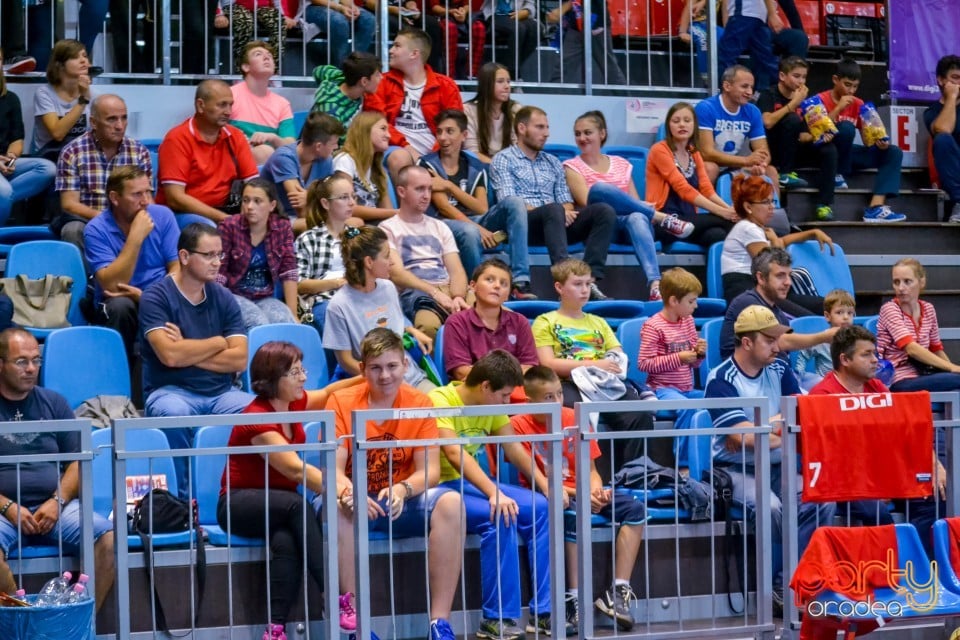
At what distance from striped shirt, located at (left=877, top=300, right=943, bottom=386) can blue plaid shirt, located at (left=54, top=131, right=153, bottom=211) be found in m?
4.08

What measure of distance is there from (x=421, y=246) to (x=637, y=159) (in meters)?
2.42

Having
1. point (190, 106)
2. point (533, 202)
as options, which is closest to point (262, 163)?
point (190, 106)

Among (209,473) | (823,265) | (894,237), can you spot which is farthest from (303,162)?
(894,237)

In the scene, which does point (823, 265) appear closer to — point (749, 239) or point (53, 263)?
point (749, 239)

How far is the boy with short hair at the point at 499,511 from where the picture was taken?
5688mm

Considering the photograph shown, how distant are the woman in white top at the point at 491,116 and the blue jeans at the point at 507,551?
13.2 ft

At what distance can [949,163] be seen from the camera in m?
10.6

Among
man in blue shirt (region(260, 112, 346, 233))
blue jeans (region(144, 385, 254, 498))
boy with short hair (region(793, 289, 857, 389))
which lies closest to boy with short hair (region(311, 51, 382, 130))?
man in blue shirt (region(260, 112, 346, 233))

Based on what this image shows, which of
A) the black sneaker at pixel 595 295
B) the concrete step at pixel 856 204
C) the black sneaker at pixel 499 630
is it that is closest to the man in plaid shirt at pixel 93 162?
the black sneaker at pixel 595 295

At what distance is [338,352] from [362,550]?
6.62 feet

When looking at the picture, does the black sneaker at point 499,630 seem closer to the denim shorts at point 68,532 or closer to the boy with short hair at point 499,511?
the boy with short hair at point 499,511

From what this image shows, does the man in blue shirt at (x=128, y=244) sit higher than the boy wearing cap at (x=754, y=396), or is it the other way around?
the man in blue shirt at (x=128, y=244)

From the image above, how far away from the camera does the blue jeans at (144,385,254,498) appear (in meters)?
6.41

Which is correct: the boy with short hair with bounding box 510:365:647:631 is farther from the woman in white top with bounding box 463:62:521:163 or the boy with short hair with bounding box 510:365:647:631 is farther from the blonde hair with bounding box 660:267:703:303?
the woman in white top with bounding box 463:62:521:163
